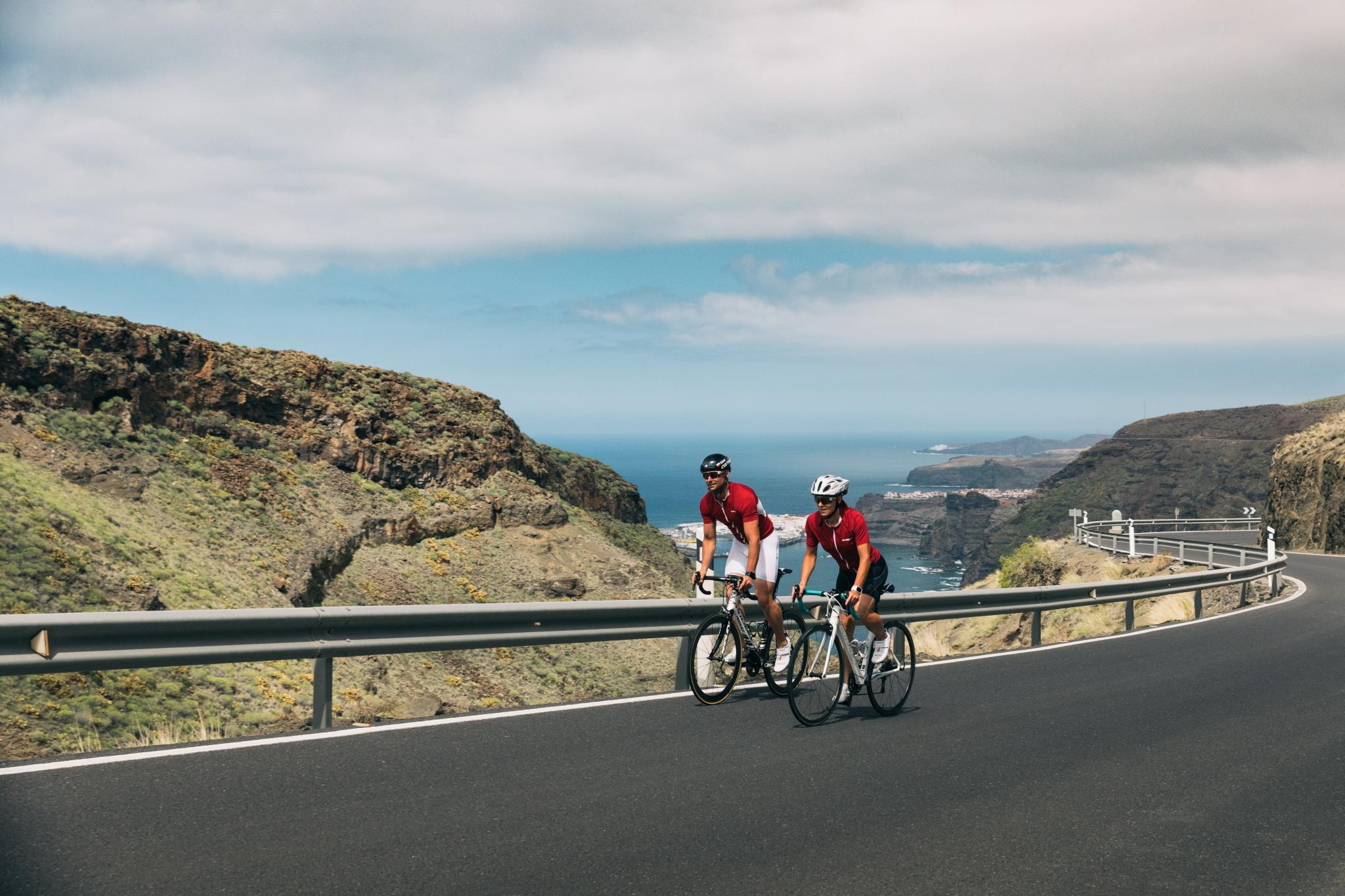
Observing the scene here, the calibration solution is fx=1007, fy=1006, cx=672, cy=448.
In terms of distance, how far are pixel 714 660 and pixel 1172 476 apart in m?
181

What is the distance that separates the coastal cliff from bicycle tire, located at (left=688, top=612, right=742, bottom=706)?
269cm

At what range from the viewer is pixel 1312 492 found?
150 feet

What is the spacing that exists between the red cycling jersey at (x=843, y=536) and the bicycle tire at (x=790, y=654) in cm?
74

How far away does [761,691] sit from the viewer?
30.0 feet

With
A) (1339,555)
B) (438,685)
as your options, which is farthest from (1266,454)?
(438,685)

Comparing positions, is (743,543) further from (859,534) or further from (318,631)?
(318,631)

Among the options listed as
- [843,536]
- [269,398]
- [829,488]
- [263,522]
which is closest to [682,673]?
[843,536]

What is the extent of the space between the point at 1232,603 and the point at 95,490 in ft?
84.6

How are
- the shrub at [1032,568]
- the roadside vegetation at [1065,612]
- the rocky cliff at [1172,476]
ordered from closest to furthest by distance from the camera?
the roadside vegetation at [1065,612] → the shrub at [1032,568] → the rocky cliff at [1172,476]

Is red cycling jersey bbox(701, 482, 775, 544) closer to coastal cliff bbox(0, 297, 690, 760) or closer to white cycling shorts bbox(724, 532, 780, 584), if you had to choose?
white cycling shorts bbox(724, 532, 780, 584)

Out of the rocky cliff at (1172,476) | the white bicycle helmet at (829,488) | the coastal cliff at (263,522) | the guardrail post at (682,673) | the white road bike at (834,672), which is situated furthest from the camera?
the rocky cliff at (1172,476)

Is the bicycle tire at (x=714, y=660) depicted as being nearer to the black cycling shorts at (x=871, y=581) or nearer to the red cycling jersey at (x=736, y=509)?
the red cycling jersey at (x=736, y=509)

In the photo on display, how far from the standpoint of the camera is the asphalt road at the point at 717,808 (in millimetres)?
4590

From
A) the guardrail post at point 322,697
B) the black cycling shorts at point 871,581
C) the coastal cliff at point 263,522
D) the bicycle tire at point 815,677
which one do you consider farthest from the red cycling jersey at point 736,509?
the coastal cliff at point 263,522
